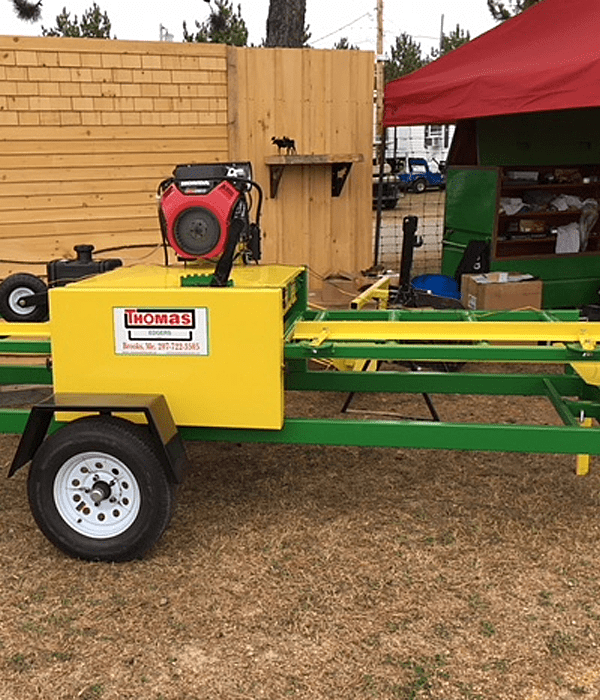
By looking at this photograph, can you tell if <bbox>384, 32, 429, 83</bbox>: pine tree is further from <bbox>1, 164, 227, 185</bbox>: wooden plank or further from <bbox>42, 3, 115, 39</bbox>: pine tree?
<bbox>1, 164, 227, 185</bbox>: wooden plank

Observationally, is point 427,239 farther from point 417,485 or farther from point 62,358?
point 62,358

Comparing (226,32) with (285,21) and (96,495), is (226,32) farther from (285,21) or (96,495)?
(96,495)

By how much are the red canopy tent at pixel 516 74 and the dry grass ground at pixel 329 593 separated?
293 cm

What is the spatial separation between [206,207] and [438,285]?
15.2 feet

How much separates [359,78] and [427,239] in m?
10.3

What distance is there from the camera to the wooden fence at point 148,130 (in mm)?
6605

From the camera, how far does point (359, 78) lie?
24.3ft

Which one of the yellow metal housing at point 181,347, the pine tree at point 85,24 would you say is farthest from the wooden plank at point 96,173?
the pine tree at point 85,24

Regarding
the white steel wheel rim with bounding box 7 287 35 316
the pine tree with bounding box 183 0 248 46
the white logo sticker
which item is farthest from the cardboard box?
the pine tree with bounding box 183 0 248 46

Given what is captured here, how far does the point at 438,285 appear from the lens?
8.27m

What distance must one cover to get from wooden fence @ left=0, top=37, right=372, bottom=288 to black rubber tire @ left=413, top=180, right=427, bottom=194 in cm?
2220

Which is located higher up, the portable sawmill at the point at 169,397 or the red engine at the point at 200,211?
the red engine at the point at 200,211

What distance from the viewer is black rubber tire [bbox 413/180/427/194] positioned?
29156mm

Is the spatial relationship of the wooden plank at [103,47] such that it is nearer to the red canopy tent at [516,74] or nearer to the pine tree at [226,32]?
the red canopy tent at [516,74]
